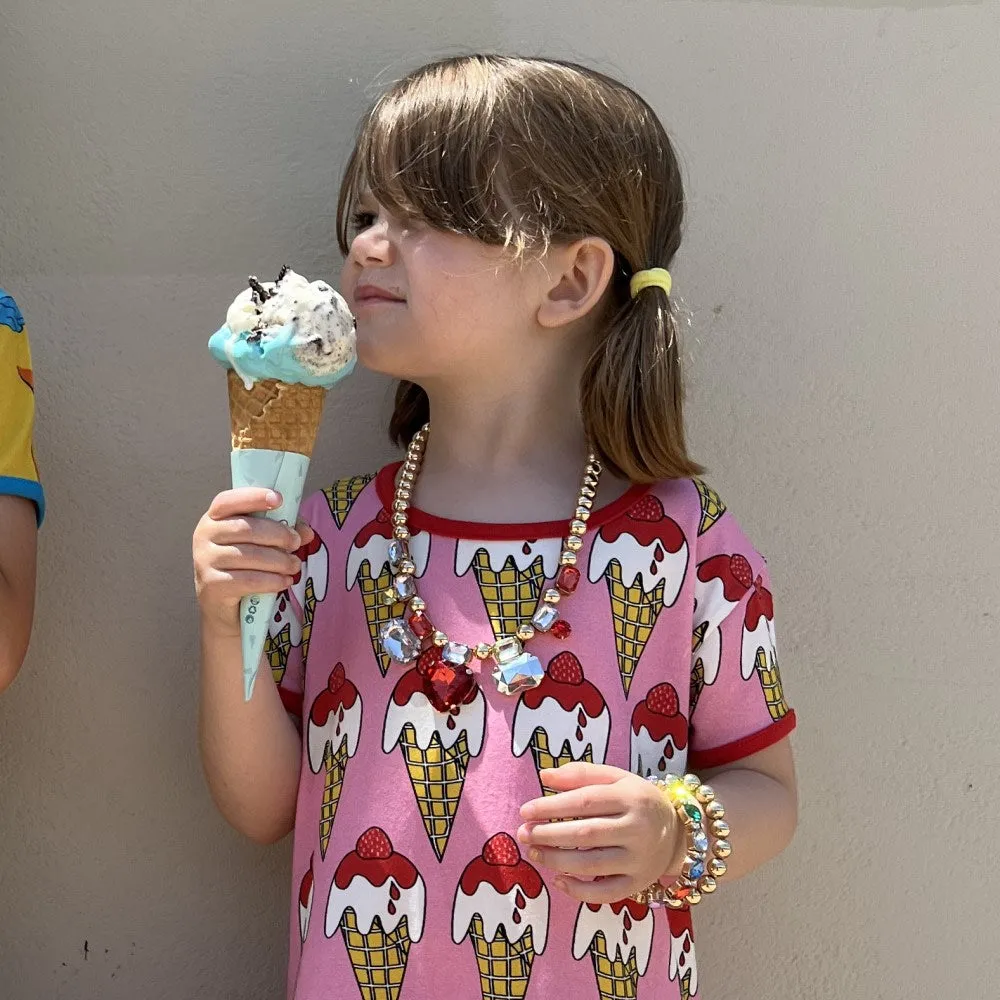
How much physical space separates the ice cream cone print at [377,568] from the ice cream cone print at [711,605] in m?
0.37

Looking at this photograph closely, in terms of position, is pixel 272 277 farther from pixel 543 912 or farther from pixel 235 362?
pixel 543 912

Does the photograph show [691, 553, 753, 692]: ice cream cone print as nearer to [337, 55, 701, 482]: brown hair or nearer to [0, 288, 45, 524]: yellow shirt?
[337, 55, 701, 482]: brown hair

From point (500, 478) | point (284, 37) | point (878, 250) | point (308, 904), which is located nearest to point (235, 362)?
point (500, 478)

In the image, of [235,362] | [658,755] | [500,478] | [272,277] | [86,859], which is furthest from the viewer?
[272,277]

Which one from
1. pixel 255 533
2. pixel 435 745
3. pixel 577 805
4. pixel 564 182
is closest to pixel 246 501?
pixel 255 533

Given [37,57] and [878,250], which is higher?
[37,57]

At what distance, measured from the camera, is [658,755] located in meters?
1.63

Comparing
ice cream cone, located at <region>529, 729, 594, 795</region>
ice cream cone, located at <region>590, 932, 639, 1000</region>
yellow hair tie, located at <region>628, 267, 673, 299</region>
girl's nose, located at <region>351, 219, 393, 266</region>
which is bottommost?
ice cream cone, located at <region>590, 932, 639, 1000</region>

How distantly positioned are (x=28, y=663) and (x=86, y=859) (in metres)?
0.31

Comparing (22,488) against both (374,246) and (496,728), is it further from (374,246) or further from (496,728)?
(496,728)

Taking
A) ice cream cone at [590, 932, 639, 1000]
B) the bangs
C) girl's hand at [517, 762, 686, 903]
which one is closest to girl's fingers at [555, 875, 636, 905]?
girl's hand at [517, 762, 686, 903]

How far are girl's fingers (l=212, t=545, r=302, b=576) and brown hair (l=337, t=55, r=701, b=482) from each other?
493mm

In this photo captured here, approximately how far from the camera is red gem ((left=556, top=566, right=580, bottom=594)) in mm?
1621

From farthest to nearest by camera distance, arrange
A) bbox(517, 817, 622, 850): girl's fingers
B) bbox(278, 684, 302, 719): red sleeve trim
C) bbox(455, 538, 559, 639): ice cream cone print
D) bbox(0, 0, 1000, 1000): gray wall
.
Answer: bbox(0, 0, 1000, 1000): gray wall
bbox(278, 684, 302, 719): red sleeve trim
bbox(455, 538, 559, 639): ice cream cone print
bbox(517, 817, 622, 850): girl's fingers
